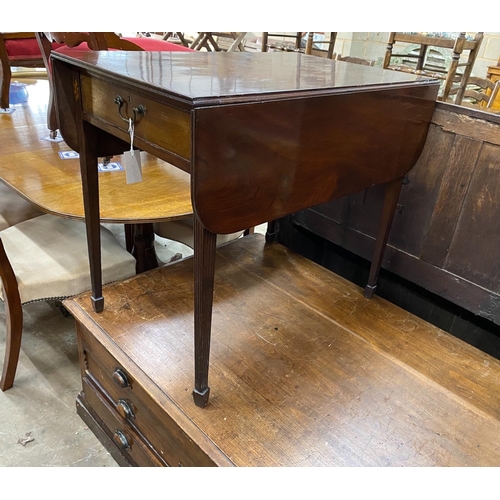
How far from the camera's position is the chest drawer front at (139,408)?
2.95 feet

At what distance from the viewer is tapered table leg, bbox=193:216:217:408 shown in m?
0.75

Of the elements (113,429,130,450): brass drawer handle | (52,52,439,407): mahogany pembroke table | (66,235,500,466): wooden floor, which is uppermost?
(52,52,439,407): mahogany pembroke table

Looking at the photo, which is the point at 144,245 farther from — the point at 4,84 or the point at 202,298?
the point at 4,84

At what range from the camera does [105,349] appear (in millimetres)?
1067

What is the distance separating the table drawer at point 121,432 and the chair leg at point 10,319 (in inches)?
11.2

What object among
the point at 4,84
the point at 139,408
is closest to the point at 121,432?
the point at 139,408

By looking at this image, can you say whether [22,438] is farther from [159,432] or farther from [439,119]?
[439,119]

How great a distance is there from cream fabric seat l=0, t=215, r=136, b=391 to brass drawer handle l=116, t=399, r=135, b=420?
39cm

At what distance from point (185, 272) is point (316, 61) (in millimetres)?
698

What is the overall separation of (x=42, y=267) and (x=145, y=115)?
755 mm

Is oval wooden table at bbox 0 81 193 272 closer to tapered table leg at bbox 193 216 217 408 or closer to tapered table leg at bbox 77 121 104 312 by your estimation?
tapered table leg at bbox 77 121 104 312

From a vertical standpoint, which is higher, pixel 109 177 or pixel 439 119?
pixel 439 119

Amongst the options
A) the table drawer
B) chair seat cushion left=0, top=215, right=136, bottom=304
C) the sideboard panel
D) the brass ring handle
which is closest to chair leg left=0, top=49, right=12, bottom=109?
chair seat cushion left=0, top=215, right=136, bottom=304
